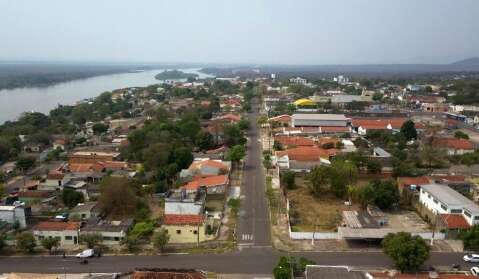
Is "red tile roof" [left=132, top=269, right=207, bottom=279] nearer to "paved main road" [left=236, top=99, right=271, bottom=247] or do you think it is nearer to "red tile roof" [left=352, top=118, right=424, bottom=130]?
"paved main road" [left=236, top=99, right=271, bottom=247]

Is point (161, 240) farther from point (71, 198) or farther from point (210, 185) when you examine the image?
point (71, 198)

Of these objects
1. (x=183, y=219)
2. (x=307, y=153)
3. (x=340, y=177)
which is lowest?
(x=183, y=219)

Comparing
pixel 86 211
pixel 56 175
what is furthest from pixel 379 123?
pixel 86 211

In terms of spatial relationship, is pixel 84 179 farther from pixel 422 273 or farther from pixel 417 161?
pixel 417 161

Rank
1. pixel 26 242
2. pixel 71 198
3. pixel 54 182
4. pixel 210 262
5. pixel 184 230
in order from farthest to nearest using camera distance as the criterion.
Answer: pixel 54 182 → pixel 71 198 → pixel 184 230 → pixel 26 242 → pixel 210 262

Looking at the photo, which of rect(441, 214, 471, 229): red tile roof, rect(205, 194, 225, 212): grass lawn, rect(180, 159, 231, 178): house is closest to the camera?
rect(441, 214, 471, 229): red tile roof

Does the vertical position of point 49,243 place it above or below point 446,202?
below

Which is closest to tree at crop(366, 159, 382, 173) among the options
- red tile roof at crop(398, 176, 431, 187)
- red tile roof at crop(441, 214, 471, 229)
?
red tile roof at crop(398, 176, 431, 187)

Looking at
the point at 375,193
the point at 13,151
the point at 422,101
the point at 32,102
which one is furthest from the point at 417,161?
the point at 32,102
